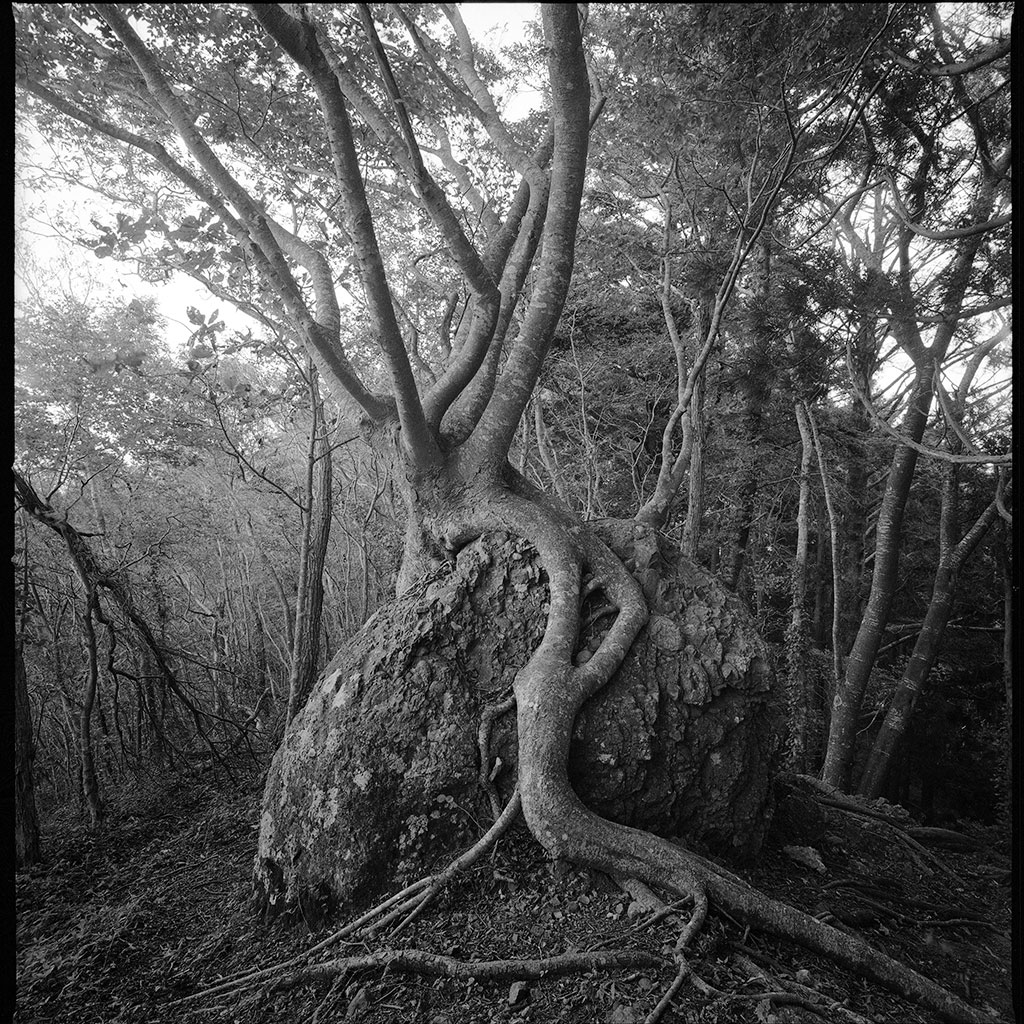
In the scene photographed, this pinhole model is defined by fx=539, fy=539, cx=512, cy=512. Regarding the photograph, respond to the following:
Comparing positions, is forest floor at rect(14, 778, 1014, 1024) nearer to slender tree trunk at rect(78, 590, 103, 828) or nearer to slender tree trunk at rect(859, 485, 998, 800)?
slender tree trunk at rect(78, 590, 103, 828)

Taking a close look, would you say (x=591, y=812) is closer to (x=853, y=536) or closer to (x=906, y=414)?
(x=906, y=414)

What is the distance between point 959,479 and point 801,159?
4726 millimetres

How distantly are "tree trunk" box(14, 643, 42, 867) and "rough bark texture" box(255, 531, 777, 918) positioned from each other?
155 centimetres

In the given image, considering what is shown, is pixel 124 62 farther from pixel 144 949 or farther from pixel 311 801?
pixel 144 949

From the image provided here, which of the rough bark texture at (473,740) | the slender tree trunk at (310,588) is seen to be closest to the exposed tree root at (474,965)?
the rough bark texture at (473,740)

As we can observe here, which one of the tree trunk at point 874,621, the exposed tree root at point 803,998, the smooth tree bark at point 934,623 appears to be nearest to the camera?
the exposed tree root at point 803,998

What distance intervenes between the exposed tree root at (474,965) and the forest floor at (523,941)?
0.09ft

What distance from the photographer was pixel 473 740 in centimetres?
261

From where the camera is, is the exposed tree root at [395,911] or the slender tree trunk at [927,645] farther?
the slender tree trunk at [927,645]

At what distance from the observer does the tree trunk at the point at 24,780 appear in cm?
311

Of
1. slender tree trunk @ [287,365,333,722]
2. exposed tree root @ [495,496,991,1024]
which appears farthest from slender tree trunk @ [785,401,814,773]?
slender tree trunk @ [287,365,333,722]

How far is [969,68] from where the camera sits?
7.48 feet

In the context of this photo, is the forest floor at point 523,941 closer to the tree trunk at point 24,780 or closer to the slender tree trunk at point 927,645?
the tree trunk at point 24,780

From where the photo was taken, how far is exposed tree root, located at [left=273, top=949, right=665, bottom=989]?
1.74m
